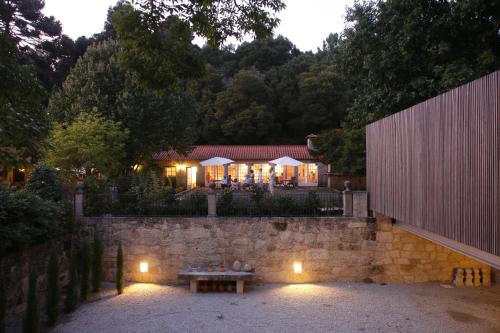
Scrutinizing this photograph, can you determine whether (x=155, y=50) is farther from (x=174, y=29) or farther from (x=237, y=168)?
(x=237, y=168)

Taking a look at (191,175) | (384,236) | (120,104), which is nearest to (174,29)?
(384,236)

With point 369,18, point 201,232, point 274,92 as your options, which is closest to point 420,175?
point 201,232

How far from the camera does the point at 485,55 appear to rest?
10234 millimetres

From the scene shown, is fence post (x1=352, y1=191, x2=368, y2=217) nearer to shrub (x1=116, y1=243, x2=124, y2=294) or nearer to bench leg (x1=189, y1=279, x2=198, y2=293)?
bench leg (x1=189, y1=279, x2=198, y2=293)

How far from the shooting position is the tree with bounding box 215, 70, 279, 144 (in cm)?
3186

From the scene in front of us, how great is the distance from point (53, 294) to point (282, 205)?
627 centimetres

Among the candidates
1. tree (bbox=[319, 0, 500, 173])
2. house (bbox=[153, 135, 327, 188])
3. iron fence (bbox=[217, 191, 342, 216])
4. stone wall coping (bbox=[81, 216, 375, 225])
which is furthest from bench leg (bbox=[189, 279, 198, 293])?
house (bbox=[153, 135, 327, 188])

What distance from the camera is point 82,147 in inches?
575

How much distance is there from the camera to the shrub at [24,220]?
790cm

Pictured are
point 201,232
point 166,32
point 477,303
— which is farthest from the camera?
point 201,232

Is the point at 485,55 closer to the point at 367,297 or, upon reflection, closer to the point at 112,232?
the point at 367,297

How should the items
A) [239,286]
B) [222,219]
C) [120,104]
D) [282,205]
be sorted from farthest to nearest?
1. [120,104]
2. [282,205]
3. [222,219]
4. [239,286]

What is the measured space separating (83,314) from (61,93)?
13.1m

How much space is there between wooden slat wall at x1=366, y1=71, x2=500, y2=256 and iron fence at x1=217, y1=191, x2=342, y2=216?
7.36 ft
